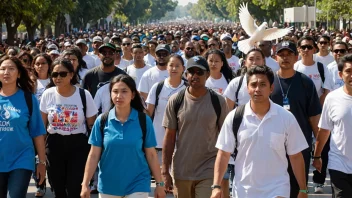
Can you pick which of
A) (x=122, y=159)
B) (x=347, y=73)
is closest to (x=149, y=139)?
(x=122, y=159)

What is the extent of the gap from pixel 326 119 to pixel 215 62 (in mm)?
2542

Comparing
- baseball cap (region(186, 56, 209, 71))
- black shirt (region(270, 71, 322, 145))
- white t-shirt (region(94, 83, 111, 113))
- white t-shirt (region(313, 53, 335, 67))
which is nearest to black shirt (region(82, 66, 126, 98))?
white t-shirt (region(94, 83, 111, 113))

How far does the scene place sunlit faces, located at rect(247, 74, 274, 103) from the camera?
202 inches

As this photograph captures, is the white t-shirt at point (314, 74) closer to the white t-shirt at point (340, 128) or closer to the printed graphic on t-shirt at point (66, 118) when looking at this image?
the white t-shirt at point (340, 128)

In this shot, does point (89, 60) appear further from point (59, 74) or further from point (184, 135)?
point (184, 135)

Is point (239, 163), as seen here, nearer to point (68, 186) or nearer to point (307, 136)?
point (307, 136)

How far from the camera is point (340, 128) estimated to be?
19.6ft

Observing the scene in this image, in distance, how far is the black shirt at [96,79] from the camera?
8.39m

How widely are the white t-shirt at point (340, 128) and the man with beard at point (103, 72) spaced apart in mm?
3095

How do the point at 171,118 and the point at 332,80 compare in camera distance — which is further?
the point at 332,80

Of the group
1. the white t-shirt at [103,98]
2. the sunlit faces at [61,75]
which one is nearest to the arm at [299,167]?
the sunlit faces at [61,75]

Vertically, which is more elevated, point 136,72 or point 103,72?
point 103,72

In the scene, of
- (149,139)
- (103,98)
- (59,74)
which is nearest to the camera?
(149,139)

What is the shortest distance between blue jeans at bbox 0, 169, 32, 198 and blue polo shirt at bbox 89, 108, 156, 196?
0.67m
